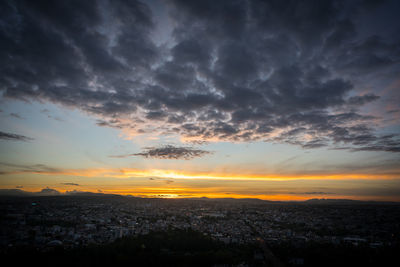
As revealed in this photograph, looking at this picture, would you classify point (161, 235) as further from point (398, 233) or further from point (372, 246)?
point (398, 233)

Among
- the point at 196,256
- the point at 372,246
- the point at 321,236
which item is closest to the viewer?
the point at 196,256

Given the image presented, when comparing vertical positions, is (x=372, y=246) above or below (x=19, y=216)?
below

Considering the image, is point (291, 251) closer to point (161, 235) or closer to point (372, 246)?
point (372, 246)

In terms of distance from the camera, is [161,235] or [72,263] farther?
[161,235]

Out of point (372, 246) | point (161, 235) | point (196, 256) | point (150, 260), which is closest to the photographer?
point (150, 260)

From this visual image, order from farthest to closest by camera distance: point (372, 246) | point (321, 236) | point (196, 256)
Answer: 1. point (321, 236)
2. point (372, 246)
3. point (196, 256)

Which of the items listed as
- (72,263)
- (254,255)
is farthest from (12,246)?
(254,255)

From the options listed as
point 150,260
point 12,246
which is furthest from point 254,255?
point 12,246

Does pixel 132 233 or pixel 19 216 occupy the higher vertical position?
pixel 19 216

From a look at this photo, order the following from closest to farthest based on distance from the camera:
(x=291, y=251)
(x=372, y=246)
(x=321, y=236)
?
1. (x=291, y=251)
2. (x=372, y=246)
3. (x=321, y=236)
